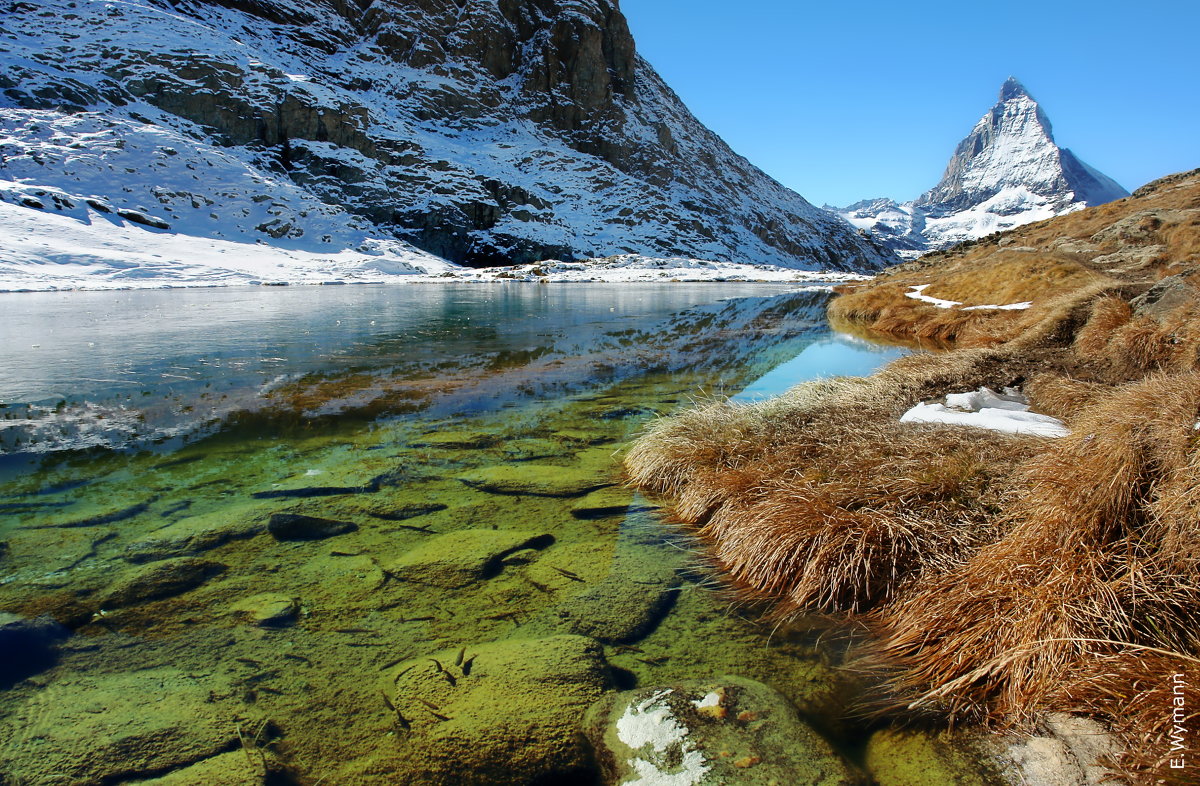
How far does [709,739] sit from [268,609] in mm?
2998

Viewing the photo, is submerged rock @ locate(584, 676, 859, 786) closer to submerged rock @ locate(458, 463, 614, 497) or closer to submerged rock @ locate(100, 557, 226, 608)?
submerged rock @ locate(458, 463, 614, 497)

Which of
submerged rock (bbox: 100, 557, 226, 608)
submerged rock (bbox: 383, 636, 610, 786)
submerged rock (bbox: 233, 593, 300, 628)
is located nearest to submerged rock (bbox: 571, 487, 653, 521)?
submerged rock (bbox: 383, 636, 610, 786)

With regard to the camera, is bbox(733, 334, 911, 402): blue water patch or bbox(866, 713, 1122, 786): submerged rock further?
bbox(733, 334, 911, 402): blue water patch

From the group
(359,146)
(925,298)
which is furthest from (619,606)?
(359,146)

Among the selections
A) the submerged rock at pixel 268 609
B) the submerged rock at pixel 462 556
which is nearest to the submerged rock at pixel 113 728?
the submerged rock at pixel 268 609

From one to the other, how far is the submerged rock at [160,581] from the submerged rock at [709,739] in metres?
3.21

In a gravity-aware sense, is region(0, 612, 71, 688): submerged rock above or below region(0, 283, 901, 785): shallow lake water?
below

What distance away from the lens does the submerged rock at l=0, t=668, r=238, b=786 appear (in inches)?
104

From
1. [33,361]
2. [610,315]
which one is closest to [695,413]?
[33,361]

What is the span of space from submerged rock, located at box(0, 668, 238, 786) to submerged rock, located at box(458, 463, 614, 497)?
10.4 feet

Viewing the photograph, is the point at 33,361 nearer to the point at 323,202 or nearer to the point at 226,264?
the point at 226,264

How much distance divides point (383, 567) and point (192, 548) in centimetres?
166

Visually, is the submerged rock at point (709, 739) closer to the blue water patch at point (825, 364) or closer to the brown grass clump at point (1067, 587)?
the brown grass clump at point (1067, 587)

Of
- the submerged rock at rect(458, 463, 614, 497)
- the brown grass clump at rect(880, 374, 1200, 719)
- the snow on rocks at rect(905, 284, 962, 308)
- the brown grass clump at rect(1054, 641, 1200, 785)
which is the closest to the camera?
the brown grass clump at rect(1054, 641, 1200, 785)
